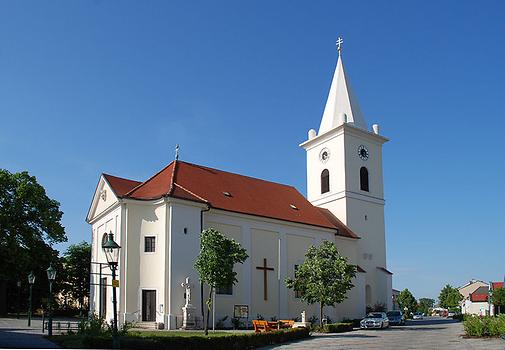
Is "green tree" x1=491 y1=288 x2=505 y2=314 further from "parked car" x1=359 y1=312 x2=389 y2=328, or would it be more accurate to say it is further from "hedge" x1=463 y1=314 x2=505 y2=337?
"hedge" x1=463 y1=314 x2=505 y2=337

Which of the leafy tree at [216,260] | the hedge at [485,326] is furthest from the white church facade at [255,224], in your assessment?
the hedge at [485,326]

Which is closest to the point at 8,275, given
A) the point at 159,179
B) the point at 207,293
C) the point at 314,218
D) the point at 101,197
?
the point at 101,197

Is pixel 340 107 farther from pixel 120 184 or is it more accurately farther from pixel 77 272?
pixel 77 272

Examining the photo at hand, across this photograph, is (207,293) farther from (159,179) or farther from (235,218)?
(159,179)

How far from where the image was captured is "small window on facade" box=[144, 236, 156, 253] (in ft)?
116

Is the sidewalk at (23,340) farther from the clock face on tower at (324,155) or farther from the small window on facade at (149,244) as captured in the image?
the clock face on tower at (324,155)

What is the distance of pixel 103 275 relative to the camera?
3716cm

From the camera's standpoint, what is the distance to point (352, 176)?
166ft

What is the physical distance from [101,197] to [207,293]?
35.6ft

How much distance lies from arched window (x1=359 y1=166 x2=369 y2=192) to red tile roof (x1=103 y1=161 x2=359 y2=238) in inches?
173

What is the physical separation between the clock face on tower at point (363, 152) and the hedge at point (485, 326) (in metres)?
25.1

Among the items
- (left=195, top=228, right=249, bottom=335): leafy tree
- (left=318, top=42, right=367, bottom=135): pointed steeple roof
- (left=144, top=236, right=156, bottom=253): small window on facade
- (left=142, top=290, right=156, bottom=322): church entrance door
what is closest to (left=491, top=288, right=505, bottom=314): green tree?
(left=318, top=42, right=367, bottom=135): pointed steeple roof

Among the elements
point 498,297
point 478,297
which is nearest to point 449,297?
point 478,297

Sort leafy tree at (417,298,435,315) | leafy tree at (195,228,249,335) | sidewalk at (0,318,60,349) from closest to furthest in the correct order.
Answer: sidewalk at (0,318,60,349) → leafy tree at (195,228,249,335) → leafy tree at (417,298,435,315)
